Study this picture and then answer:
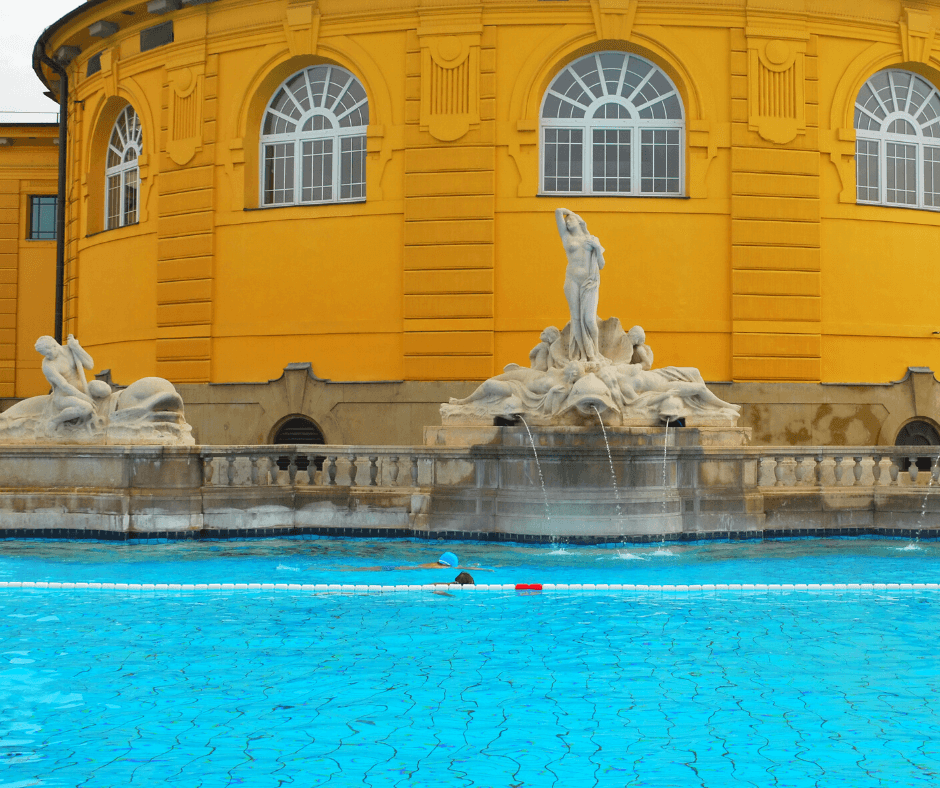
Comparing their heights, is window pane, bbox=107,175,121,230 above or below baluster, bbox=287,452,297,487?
above

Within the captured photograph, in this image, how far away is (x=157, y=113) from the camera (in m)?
22.2

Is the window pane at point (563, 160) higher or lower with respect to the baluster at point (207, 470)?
higher

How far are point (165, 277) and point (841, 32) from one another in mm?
14145

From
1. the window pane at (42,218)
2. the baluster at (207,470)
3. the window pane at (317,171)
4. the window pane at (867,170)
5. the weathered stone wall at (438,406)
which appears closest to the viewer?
the baluster at (207,470)

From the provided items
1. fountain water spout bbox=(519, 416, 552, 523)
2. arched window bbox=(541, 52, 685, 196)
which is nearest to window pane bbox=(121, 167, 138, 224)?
arched window bbox=(541, 52, 685, 196)

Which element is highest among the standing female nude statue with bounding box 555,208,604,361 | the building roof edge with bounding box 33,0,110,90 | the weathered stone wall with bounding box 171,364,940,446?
the building roof edge with bounding box 33,0,110,90

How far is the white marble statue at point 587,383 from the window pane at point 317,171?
7874mm

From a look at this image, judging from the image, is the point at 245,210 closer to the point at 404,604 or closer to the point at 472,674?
the point at 404,604

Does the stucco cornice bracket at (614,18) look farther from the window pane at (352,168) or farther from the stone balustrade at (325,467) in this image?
the stone balustrade at (325,467)

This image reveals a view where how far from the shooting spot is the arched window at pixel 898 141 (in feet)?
68.3

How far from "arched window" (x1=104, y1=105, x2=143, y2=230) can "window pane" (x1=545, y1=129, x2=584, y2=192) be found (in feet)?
30.2

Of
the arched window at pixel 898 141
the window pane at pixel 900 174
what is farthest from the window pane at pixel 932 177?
the window pane at pixel 900 174

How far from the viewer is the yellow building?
1964 centimetres

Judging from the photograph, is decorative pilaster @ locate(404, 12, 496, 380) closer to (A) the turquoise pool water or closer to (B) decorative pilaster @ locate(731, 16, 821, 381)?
(B) decorative pilaster @ locate(731, 16, 821, 381)
